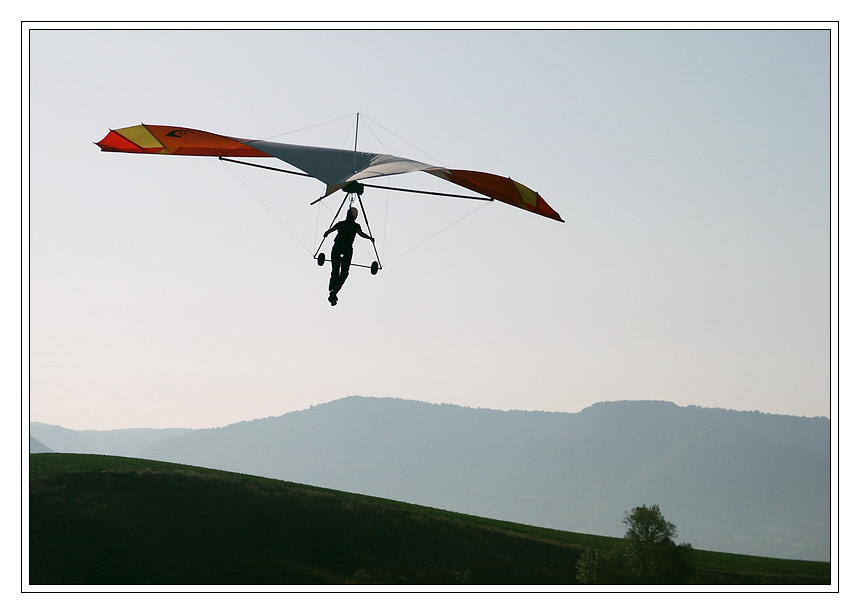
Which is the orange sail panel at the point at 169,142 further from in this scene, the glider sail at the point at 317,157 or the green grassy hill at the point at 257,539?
the green grassy hill at the point at 257,539

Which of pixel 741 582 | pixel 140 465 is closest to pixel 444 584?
pixel 741 582

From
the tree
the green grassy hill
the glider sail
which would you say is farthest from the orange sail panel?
the tree

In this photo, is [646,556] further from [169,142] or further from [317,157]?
[169,142]

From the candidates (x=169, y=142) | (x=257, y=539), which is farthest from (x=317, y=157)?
(x=257, y=539)

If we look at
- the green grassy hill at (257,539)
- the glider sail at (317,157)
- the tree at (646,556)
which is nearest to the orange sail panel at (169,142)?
the glider sail at (317,157)

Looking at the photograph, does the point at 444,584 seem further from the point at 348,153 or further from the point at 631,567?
the point at 348,153
